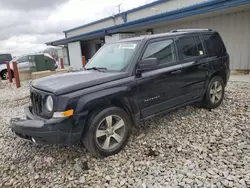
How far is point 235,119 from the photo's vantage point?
4.01 meters

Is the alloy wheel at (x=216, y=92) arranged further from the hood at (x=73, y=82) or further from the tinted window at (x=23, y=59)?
the tinted window at (x=23, y=59)

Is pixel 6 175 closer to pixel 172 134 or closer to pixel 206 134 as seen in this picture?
pixel 172 134

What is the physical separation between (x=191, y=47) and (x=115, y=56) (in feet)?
5.37

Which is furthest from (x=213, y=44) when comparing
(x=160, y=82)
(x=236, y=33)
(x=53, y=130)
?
(x=236, y=33)

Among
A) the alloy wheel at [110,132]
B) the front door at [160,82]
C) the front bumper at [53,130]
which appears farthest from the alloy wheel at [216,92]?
the front bumper at [53,130]

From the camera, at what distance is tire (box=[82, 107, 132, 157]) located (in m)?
2.74

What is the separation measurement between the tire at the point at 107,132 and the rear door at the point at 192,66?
151cm

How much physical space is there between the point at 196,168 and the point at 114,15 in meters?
17.4

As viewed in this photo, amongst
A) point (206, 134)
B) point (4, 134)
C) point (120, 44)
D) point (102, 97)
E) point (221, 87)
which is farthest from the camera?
point (221, 87)

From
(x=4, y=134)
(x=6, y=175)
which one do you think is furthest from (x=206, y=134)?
(x=4, y=134)

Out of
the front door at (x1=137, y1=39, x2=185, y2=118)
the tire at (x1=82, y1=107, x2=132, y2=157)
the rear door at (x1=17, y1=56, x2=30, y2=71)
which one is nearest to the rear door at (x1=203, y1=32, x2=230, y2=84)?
the front door at (x1=137, y1=39, x2=185, y2=118)

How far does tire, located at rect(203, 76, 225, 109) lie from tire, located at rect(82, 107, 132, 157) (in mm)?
2207

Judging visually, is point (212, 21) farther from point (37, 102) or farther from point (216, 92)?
point (37, 102)

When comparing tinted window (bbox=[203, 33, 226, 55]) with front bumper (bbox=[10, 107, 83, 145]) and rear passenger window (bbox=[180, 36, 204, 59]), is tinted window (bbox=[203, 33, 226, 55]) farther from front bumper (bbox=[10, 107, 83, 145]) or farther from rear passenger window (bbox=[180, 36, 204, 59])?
front bumper (bbox=[10, 107, 83, 145])
